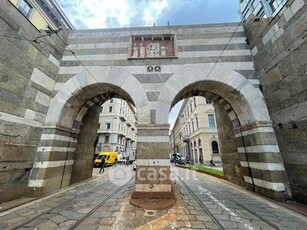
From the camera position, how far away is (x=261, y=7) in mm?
15453

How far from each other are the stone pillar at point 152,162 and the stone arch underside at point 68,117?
21.9 inches

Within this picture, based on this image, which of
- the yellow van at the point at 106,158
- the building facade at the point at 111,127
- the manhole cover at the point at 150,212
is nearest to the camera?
the manhole cover at the point at 150,212

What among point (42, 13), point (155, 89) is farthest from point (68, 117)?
point (42, 13)

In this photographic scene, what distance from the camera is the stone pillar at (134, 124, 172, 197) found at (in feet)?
14.9

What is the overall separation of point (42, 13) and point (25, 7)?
68.8 inches

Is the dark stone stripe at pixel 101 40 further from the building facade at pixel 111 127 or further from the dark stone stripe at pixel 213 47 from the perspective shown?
the building facade at pixel 111 127

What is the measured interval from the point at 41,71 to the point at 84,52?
187cm

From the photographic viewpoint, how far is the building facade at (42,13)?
44.0 feet

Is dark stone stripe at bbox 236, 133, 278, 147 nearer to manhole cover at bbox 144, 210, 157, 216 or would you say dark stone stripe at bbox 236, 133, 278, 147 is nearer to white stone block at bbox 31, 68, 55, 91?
manhole cover at bbox 144, 210, 157, 216

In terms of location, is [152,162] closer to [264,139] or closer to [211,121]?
[264,139]

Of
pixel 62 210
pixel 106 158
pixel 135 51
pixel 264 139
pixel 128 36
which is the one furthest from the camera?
pixel 106 158

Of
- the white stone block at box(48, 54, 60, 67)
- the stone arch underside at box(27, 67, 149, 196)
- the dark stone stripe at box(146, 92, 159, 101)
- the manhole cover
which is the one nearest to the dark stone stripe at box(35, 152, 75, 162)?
the stone arch underside at box(27, 67, 149, 196)

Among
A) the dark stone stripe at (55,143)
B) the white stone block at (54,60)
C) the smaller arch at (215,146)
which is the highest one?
the white stone block at (54,60)

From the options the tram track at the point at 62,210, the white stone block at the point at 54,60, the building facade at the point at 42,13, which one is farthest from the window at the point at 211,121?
the building facade at the point at 42,13
